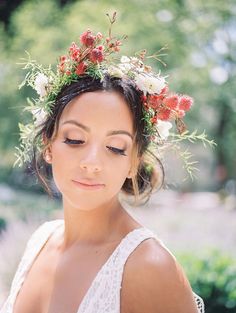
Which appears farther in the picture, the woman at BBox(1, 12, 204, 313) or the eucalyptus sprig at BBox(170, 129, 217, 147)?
the eucalyptus sprig at BBox(170, 129, 217, 147)

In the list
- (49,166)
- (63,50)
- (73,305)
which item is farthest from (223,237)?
(63,50)

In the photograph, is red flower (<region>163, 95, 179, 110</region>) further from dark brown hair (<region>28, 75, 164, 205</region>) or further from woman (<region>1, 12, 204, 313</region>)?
dark brown hair (<region>28, 75, 164, 205</region>)

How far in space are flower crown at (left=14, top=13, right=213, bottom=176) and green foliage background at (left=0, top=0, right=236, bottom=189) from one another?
1444 centimetres

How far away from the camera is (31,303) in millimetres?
2449

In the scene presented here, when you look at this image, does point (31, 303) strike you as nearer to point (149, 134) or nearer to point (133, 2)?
point (149, 134)

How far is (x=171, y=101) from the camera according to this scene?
8.06 feet

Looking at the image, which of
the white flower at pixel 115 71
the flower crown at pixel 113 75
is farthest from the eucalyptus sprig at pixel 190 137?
the white flower at pixel 115 71

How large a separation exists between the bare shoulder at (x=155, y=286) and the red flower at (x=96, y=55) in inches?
30.9

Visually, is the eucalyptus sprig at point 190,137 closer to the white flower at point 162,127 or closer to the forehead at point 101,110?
the white flower at point 162,127

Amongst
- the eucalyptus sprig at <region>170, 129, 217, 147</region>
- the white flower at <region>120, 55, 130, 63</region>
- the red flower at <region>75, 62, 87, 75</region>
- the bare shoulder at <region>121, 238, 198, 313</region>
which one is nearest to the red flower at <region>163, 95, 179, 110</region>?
the eucalyptus sprig at <region>170, 129, 217, 147</region>

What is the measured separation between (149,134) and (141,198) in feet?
1.24

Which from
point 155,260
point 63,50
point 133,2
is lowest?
point 155,260

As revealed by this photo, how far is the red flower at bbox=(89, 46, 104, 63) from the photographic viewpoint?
2.36 m

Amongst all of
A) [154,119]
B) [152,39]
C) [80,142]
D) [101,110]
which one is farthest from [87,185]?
[152,39]
